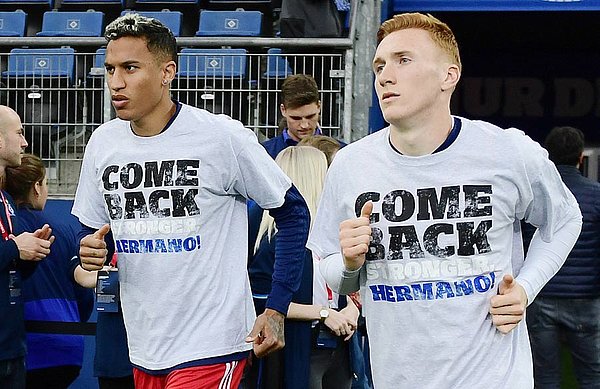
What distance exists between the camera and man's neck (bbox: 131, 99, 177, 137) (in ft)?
12.7

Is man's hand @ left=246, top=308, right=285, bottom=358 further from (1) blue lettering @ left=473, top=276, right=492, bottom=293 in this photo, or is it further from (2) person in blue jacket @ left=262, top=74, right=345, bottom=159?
(2) person in blue jacket @ left=262, top=74, right=345, bottom=159

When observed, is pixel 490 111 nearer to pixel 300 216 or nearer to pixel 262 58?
pixel 262 58

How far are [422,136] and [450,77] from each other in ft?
0.68

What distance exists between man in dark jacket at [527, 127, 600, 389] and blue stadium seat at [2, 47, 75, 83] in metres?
3.52

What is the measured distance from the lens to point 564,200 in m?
3.18

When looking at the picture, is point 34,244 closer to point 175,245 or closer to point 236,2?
point 175,245

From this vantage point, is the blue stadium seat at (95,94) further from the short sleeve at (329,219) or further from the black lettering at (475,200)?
the black lettering at (475,200)

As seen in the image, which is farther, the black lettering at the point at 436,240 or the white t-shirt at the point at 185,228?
the white t-shirt at the point at 185,228

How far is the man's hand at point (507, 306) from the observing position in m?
2.91

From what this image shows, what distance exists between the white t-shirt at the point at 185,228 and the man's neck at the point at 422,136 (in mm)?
883

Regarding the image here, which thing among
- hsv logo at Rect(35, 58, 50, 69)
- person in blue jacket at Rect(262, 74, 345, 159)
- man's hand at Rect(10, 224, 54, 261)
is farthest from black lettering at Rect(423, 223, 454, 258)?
hsv logo at Rect(35, 58, 50, 69)

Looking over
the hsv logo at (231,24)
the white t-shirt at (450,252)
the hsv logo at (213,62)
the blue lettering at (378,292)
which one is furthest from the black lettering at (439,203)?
the hsv logo at (231,24)

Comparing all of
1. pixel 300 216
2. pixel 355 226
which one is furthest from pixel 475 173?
pixel 300 216

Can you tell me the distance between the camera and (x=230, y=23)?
31.8ft
